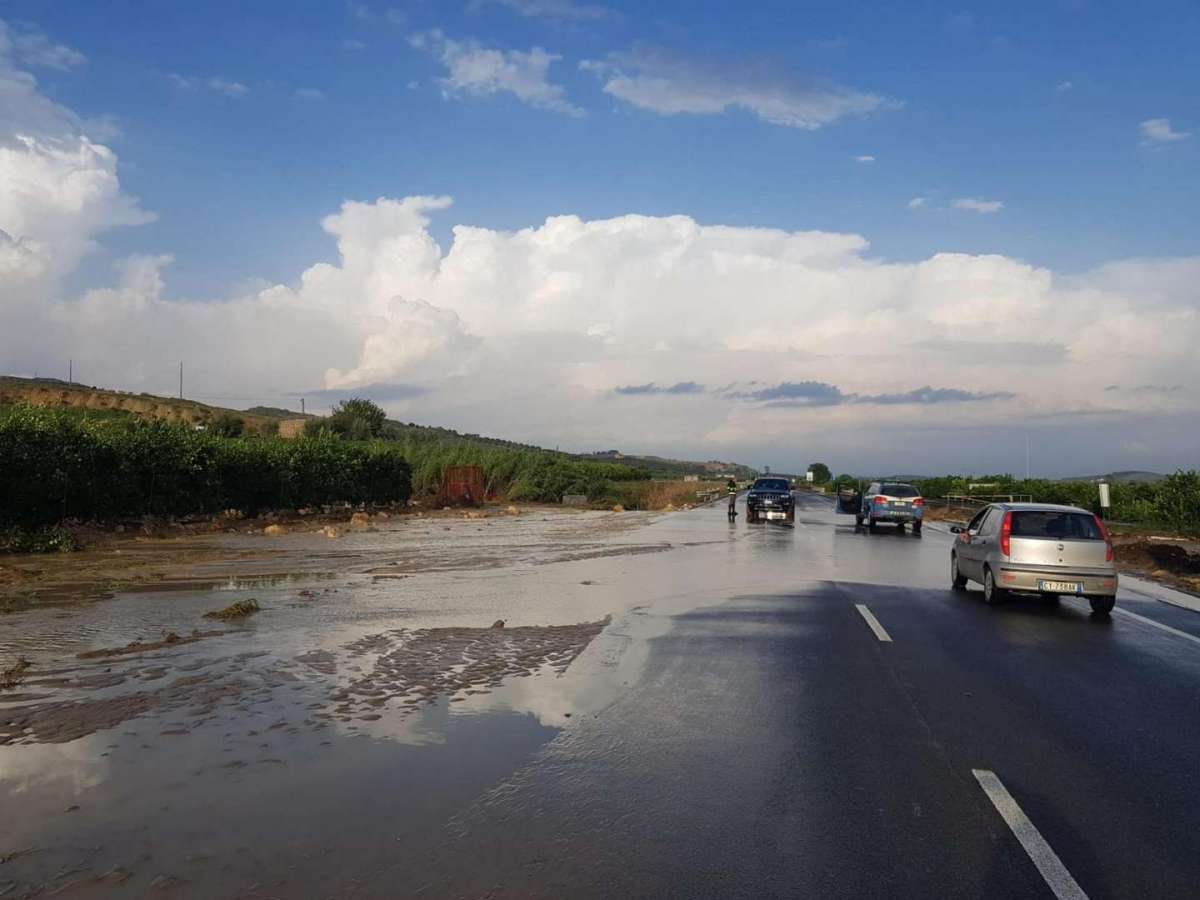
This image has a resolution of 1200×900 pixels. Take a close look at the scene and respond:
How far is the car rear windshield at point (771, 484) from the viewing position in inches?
1702

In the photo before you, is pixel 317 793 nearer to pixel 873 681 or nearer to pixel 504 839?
pixel 504 839

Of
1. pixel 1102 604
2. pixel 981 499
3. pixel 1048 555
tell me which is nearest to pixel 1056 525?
pixel 1048 555

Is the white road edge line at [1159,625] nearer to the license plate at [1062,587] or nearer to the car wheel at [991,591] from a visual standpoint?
the license plate at [1062,587]

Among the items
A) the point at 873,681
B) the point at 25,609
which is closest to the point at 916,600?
the point at 873,681

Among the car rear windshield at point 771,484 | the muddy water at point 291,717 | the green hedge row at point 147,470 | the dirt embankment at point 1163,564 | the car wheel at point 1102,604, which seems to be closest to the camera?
the muddy water at point 291,717

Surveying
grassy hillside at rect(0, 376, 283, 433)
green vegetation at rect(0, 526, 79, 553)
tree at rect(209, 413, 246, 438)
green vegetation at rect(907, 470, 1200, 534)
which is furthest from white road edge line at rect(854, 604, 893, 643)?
grassy hillside at rect(0, 376, 283, 433)

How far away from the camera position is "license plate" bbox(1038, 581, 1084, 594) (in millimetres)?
14336

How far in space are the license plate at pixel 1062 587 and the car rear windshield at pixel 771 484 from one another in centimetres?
2852

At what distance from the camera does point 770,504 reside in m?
42.1

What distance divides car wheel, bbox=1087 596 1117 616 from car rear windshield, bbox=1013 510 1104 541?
0.90 meters

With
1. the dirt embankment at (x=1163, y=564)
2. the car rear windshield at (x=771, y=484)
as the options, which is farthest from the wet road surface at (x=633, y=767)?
the car rear windshield at (x=771, y=484)

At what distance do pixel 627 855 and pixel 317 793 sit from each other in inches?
84.1

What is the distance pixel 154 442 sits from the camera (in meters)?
29.0

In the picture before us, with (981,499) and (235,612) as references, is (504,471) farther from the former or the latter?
(235,612)
